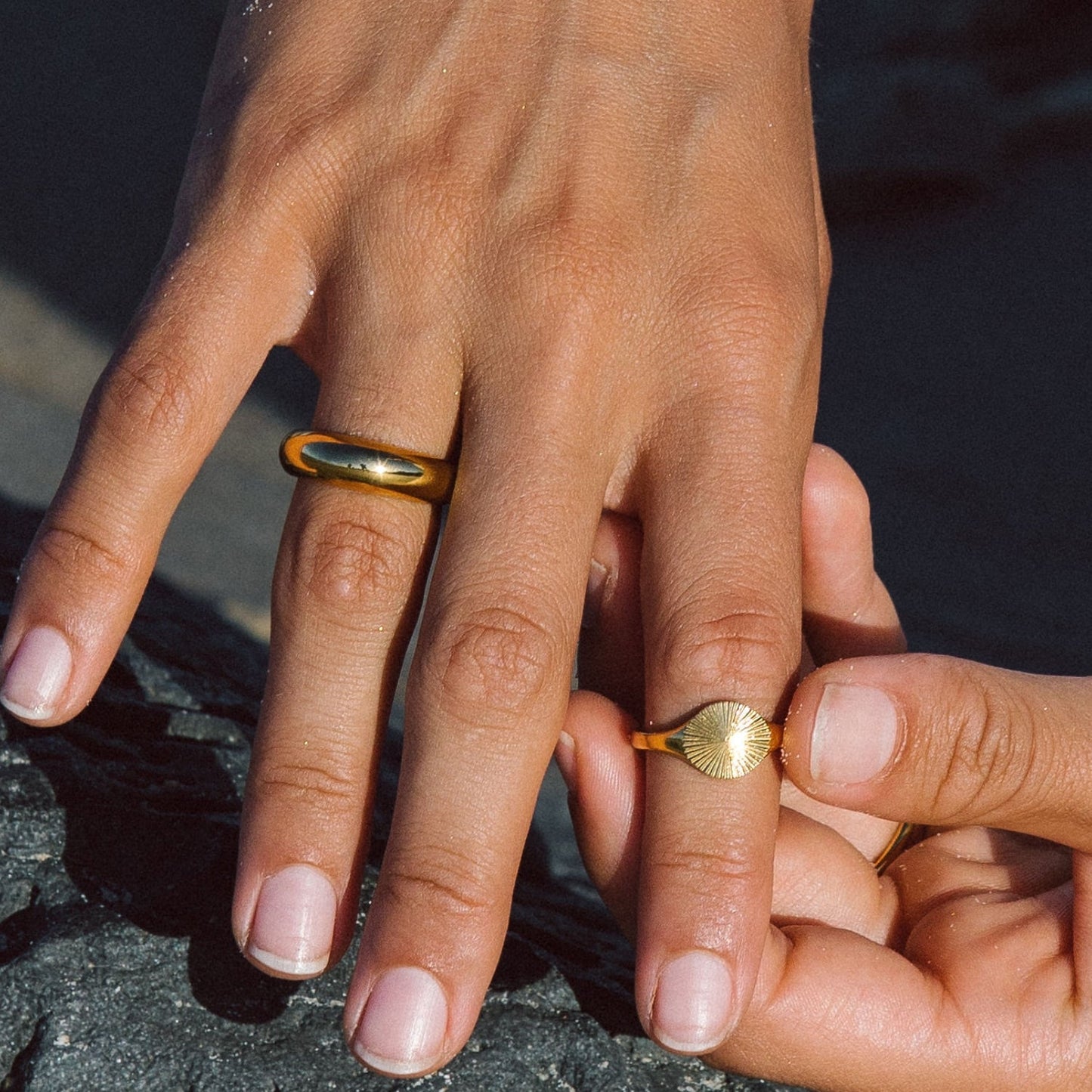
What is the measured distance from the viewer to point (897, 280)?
311 cm

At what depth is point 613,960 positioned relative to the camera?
1.63 meters

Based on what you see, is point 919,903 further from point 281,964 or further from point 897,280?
point 897,280

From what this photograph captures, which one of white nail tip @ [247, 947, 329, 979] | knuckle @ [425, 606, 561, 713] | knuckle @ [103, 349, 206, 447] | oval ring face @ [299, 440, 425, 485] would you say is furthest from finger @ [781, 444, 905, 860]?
knuckle @ [103, 349, 206, 447]

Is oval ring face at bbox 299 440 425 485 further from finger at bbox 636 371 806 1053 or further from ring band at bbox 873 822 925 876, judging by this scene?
ring band at bbox 873 822 925 876

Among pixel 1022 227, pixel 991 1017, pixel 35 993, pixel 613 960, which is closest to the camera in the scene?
pixel 35 993

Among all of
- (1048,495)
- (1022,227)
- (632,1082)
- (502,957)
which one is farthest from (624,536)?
(1022,227)

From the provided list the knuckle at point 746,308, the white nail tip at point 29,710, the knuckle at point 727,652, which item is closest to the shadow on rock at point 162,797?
the white nail tip at point 29,710

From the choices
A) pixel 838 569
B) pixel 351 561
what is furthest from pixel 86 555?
pixel 838 569

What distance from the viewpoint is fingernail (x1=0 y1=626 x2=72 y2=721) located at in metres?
1.43

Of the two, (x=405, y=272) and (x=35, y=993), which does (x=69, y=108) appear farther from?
(x=35, y=993)

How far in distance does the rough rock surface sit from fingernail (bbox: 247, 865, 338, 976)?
0.29 ft

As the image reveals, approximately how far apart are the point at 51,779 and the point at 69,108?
239 cm

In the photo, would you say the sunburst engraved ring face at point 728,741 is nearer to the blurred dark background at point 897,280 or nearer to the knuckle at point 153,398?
the knuckle at point 153,398

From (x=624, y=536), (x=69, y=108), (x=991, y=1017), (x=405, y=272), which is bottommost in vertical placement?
(x=991, y=1017)
